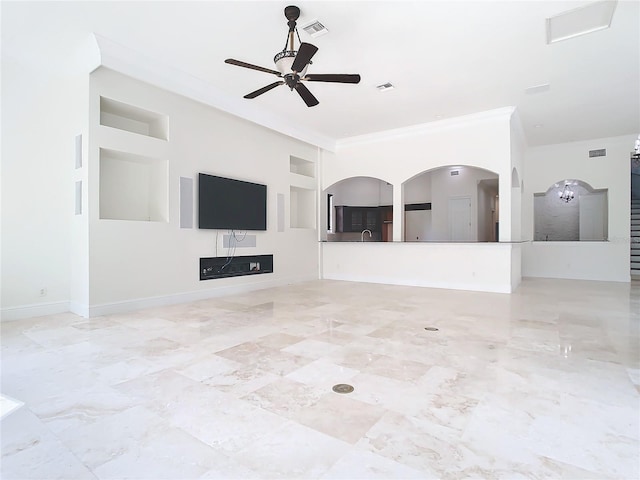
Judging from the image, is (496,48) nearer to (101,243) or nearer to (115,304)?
(101,243)

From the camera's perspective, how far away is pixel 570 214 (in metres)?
11.7

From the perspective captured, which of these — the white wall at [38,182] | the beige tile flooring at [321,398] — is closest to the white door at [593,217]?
the beige tile flooring at [321,398]

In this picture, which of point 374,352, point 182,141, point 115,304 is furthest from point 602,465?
point 182,141

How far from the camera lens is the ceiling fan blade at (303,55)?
3.30m

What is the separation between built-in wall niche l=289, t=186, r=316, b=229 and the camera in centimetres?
869

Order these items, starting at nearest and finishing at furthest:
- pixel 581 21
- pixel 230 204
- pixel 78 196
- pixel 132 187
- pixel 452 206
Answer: pixel 581 21 → pixel 78 196 → pixel 132 187 → pixel 230 204 → pixel 452 206

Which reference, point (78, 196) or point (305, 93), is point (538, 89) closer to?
point (305, 93)

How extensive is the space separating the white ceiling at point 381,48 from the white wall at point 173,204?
0.46 m

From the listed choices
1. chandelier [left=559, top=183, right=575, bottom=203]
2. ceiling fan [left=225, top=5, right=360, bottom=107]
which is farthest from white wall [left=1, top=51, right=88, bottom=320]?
chandelier [left=559, top=183, right=575, bottom=203]

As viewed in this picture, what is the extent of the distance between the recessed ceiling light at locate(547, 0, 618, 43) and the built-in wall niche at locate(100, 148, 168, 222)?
5316mm

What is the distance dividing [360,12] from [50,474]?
432 centimetres

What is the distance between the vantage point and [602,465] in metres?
1.58

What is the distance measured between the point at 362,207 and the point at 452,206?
2931mm

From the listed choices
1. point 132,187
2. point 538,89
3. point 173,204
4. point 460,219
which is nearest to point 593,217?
point 460,219
